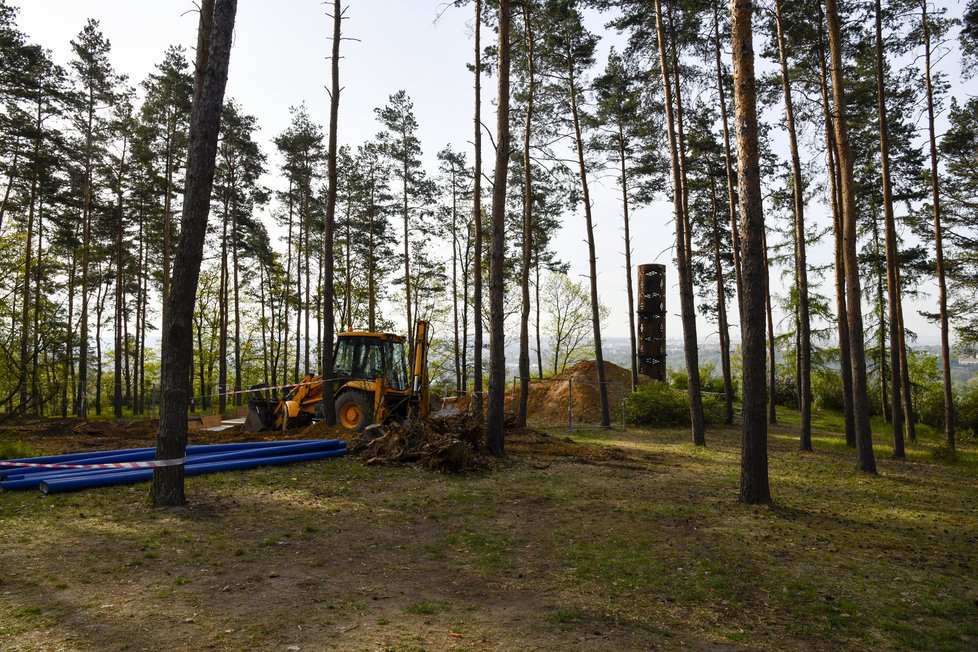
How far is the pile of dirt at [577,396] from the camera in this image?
19.8m

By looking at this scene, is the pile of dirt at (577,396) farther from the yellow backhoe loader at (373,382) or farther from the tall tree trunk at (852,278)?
the tall tree trunk at (852,278)

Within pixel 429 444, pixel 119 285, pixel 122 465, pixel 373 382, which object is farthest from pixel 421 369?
pixel 119 285

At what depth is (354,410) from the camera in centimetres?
1202

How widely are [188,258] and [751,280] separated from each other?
656 cm

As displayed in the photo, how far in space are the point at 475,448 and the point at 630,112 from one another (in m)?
12.7

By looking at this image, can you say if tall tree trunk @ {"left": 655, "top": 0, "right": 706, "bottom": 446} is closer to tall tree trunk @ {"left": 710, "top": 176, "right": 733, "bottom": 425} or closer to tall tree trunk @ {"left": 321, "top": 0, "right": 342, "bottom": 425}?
tall tree trunk @ {"left": 710, "top": 176, "right": 733, "bottom": 425}

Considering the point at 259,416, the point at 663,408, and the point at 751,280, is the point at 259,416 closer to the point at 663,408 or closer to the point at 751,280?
the point at 751,280

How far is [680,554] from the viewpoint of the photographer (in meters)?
4.98

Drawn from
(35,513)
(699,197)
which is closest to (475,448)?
(35,513)

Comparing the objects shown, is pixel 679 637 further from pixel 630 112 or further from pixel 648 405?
pixel 630 112

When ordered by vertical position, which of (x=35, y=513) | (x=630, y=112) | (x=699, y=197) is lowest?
(x=35, y=513)

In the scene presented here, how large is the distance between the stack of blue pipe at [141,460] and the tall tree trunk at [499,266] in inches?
108

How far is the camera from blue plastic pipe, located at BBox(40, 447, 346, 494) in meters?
6.77

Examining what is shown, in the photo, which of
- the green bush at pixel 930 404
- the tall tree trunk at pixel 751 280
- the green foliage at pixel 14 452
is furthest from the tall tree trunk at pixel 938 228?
the green foliage at pixel 14 452
